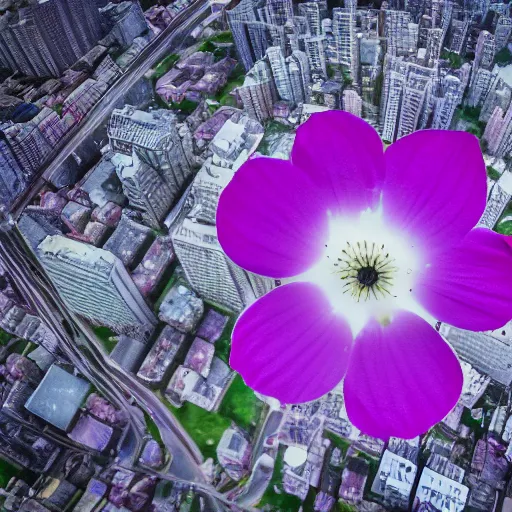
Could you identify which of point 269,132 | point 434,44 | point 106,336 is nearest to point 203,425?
point 106,336

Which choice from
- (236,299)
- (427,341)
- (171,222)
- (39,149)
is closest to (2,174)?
(39,149)

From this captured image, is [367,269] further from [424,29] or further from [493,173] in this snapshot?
[424,29]

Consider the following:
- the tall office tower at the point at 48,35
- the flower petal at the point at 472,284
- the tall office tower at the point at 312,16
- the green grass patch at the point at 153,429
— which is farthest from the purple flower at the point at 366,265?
the tall office tower at the point at 48,35

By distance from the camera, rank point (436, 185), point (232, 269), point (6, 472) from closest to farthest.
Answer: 1. point (436, 185)
2. point (232, 269)
3. point (6, 472)

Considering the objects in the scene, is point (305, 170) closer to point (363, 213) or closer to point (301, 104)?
point (363, 213)

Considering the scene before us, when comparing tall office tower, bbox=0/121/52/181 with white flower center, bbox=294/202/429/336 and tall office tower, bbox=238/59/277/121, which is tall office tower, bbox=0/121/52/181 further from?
white flower center, bbox=294/202/429/336

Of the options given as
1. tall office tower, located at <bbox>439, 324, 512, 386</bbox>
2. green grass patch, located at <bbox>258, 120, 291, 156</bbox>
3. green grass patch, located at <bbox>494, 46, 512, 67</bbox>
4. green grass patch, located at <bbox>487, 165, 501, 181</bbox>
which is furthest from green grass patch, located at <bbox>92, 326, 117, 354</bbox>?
green grass patch, located at <bbox>494, 46, 512, 67</bbox>

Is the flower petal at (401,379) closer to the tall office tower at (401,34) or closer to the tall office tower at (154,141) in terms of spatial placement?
the tall office tower at (154,141)

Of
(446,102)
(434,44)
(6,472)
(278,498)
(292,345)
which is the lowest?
(6,472)
